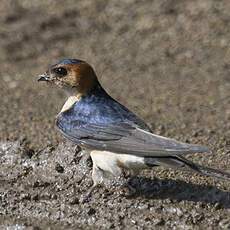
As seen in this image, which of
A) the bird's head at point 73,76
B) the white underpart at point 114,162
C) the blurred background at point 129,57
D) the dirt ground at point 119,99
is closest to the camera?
the white underpart at point 114,162

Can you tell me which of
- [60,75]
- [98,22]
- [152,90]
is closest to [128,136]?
[60,75]

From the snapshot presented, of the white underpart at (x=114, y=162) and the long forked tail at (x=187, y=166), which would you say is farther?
the white underpart at (x=114, y=162)

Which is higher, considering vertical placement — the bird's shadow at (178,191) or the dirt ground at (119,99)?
the bird's shadow at (178,191)

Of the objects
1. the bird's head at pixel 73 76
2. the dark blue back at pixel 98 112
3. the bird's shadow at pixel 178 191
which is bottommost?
the bird's shadow at pixel 178 191

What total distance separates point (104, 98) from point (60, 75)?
15.3 inches

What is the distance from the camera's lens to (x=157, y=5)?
12.0 m

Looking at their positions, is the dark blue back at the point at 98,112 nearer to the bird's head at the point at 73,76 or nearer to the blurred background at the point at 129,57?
the bird's head at the point at 73,76

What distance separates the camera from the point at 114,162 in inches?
270

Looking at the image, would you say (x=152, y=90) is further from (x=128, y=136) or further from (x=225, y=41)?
(x=128, y=136)

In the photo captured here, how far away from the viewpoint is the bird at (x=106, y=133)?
6.46 m

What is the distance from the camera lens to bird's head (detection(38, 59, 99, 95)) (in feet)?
23.7

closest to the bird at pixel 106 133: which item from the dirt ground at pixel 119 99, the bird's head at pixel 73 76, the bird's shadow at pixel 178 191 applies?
the bird's head at pixel 73 76

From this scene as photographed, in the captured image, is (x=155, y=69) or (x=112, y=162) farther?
(x=155, y=69)

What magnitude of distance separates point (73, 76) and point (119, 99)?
7.77ft
